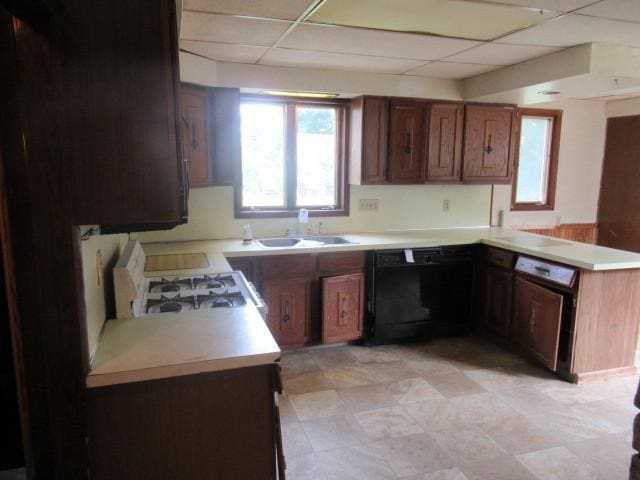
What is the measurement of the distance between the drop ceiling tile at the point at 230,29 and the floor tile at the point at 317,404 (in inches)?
88.7

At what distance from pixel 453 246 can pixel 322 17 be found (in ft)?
7.18

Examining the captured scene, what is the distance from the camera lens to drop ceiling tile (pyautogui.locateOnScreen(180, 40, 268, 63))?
9.62 ft

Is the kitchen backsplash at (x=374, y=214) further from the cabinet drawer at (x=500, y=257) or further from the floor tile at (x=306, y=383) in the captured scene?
the floor tile at (x=306, y=383)

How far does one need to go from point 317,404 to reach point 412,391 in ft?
2.15

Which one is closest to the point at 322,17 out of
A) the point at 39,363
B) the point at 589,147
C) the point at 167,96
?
Result: the point at 167,96

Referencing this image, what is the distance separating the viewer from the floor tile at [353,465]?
7.15 ft

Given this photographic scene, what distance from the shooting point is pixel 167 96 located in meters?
1.34

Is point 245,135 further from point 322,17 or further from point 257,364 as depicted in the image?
point 257,364

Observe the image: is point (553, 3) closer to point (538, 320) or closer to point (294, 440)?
point (538, 320)

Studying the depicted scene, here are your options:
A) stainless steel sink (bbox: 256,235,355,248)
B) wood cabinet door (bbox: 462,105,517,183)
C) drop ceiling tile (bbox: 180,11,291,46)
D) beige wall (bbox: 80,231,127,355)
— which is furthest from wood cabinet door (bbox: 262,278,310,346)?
wood cabinet door (bbox: 462,105,517,183)

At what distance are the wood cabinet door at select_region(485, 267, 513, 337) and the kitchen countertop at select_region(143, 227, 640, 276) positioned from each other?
0.24 metres

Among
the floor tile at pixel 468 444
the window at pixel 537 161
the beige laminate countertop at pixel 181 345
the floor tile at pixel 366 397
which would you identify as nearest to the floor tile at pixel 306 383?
the floor tile at pixel 366 397

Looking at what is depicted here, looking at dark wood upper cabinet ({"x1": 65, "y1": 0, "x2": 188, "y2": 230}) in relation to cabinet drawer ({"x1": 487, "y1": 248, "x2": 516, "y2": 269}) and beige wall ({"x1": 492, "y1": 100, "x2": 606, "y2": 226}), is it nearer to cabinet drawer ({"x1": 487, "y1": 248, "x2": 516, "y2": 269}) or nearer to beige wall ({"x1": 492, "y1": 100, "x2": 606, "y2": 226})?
cabinet drawer ({"x1": 487, "y1": 248, "x2": 516, "y2": 269})

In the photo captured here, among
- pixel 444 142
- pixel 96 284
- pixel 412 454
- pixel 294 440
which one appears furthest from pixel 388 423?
pixel 444 142
